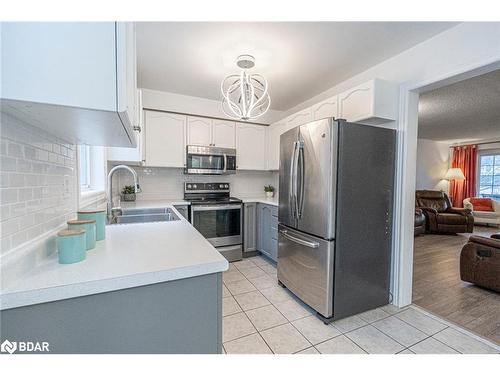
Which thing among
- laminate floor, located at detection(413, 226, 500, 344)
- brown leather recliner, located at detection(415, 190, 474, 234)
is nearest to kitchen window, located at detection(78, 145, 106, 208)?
laminate floor, located at detection(413, 226, 500, 344)

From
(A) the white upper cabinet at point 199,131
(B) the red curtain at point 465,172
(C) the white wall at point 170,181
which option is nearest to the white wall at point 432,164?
(B) the red curtain at point 465,172

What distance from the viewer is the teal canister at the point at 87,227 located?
3.22 ft

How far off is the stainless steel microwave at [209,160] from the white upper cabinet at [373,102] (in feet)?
5.85

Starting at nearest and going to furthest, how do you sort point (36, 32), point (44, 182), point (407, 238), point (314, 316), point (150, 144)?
point (36, 32) < point (44, 182) < point (314, 316) < point (407, 238) < point (150, 144)

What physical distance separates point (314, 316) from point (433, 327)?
0.93 m

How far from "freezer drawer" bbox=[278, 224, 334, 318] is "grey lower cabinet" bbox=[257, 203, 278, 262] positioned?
1.91ft

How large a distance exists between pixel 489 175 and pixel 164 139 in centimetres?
835

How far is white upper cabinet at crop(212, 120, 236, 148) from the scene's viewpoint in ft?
11.3

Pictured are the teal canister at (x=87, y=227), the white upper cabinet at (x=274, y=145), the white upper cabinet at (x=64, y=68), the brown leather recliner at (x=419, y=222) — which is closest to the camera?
the white upper cabinet at (x=64, y=68)

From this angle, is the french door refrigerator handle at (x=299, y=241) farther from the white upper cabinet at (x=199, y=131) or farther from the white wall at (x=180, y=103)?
the white wall at (x=180, y=103)

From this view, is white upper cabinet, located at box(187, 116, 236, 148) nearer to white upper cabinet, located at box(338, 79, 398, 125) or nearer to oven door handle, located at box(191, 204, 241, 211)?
oven door handle, located at box(191, 204, 241, 211)
